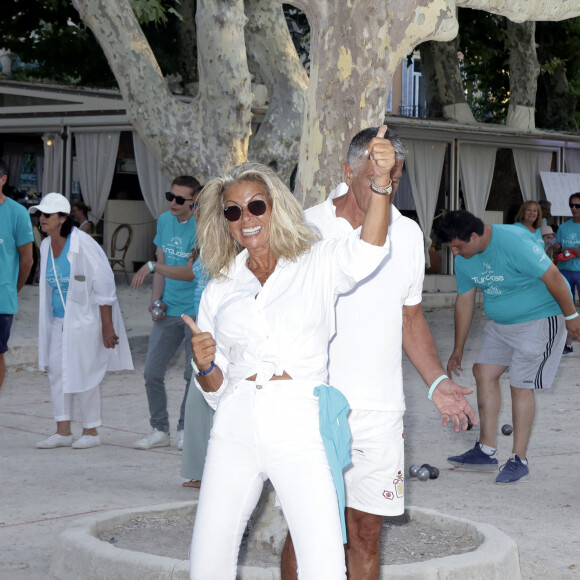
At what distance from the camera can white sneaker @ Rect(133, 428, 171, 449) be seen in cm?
802

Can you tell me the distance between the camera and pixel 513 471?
711cm

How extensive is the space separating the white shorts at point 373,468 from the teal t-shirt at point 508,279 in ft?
10.7

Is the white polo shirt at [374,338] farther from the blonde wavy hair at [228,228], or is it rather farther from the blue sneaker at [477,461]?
the blue sneaker at [477,461]

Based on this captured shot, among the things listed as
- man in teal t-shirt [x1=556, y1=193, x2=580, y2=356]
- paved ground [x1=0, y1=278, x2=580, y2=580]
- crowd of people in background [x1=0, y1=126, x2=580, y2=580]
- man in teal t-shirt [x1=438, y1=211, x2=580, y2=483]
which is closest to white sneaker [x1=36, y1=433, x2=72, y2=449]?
paved ground [x1=0, y1=278, x2=580, y2=580]

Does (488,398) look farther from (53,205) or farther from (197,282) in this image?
(53,205)

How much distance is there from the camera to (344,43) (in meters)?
5.27

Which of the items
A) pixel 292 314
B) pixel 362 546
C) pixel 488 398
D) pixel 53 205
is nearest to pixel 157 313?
pixel 53 205

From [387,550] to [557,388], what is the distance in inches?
261

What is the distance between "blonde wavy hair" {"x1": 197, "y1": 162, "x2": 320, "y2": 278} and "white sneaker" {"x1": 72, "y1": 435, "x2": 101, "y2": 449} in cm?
459

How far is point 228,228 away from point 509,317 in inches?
156

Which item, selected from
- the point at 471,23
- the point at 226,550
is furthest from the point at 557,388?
the point at 471,23

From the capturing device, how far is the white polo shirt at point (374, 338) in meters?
4.04

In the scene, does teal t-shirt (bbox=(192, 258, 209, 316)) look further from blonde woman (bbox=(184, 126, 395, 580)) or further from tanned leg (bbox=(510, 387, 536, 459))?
blonde woman (bbox=(184, 126, 395, 580))

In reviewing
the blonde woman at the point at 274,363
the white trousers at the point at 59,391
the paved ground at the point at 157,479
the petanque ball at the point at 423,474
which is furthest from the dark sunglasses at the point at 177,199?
the blonde woman at the point at 274,363
